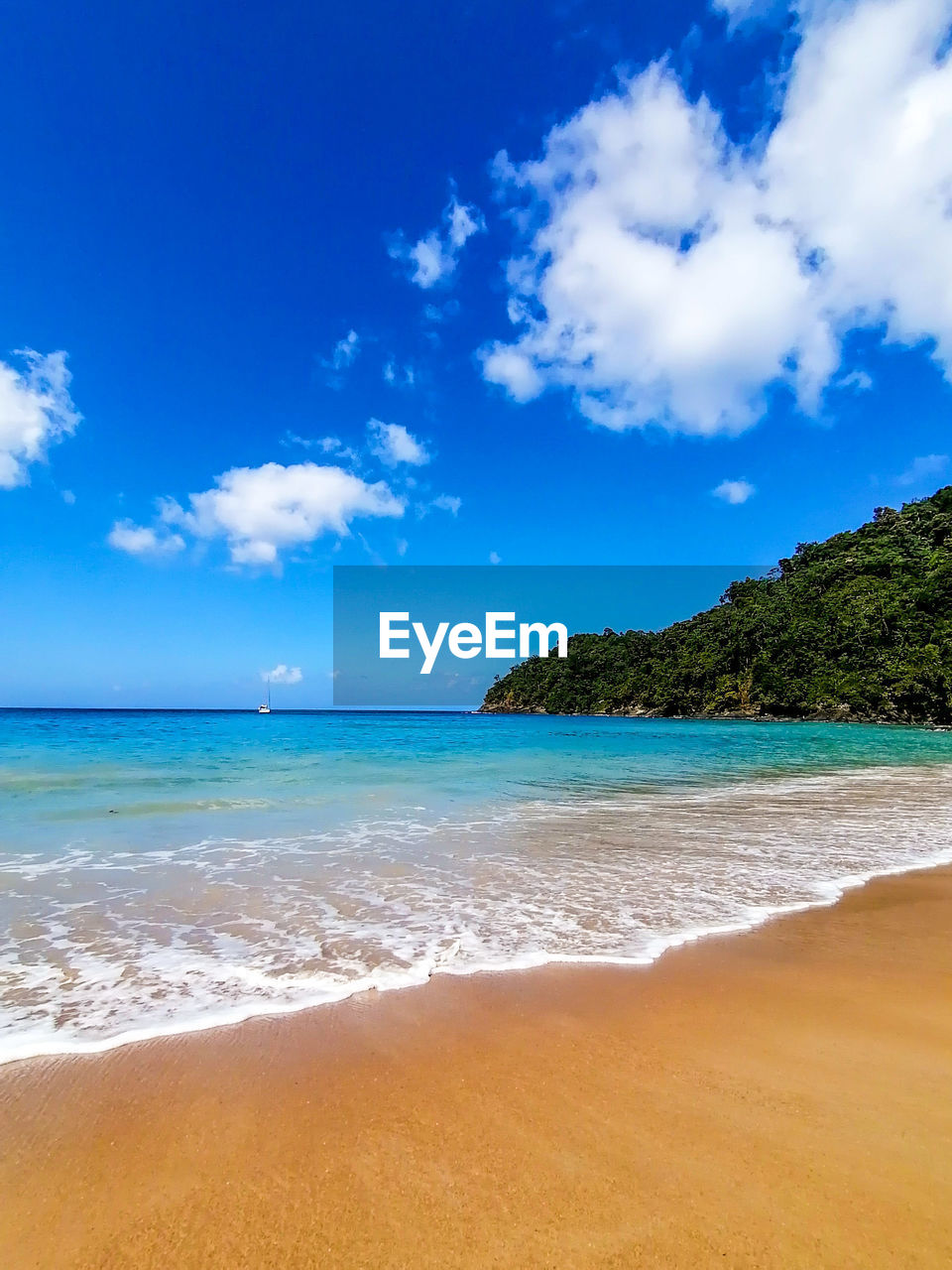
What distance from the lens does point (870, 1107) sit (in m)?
2.06

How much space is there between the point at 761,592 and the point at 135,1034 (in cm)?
8082

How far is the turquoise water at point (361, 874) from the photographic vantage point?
314cm

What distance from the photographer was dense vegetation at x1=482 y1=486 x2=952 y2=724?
50.5 meters

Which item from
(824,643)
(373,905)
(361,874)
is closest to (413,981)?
(373,905)

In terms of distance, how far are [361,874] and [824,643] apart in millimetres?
62910

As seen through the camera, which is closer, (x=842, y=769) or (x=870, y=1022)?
(x=870, y=1022)

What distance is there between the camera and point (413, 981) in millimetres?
3113

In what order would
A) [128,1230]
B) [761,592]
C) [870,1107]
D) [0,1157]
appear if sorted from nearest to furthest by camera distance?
[128,1230] → [0,1157] → [870,1107] → [761,592]

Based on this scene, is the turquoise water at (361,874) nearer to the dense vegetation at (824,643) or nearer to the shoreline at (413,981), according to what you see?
the shoreline at (413,981)

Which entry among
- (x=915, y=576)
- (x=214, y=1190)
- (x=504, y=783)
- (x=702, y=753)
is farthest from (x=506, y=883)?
(x=915, y=576)

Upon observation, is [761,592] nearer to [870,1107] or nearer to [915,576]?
[915,576]

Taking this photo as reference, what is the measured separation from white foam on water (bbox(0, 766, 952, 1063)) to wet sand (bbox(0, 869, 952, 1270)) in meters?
0.35

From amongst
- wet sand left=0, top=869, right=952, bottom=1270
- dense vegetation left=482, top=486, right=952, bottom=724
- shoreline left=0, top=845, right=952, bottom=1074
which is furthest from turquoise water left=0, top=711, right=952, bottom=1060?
dense vegetation left=482, top=486, right=952, bottom=724

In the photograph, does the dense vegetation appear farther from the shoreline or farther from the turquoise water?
the shoreline
